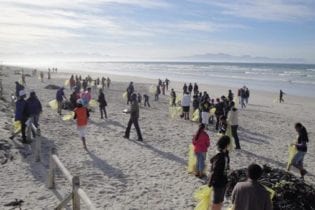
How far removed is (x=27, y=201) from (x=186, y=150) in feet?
21.7

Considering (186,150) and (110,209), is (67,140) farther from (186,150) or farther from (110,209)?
(110,209)

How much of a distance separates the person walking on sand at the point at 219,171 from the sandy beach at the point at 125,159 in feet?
6.42

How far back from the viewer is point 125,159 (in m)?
12.5

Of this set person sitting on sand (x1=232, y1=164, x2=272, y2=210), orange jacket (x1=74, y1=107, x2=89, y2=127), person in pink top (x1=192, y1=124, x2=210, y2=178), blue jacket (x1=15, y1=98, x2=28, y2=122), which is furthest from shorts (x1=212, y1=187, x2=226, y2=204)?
blue jacket (x1=15, y1=98, x2=28, y2=122)

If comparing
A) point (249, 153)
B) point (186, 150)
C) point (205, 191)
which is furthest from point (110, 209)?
point (249, 153)

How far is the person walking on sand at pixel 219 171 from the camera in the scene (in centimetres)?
679

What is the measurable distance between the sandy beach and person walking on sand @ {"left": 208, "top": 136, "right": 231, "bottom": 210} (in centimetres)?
196

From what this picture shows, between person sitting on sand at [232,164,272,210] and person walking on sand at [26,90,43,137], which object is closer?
person sitting on sand at [232,164,272,210]

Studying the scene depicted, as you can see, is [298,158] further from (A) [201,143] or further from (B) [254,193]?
(B) [254,193]

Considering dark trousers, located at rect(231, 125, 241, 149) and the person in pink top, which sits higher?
the person in pink top

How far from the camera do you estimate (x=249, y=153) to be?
14328 millimetres

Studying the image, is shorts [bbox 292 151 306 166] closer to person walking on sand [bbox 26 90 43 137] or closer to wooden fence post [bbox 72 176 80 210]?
wooden fence post [bbox 72 176 80 210]

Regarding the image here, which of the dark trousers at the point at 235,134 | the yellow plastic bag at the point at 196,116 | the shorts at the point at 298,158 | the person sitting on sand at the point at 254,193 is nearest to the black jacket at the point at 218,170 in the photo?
the person sitting on sand at the point at 254,193

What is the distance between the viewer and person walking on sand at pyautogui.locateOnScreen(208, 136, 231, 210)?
6.79m
